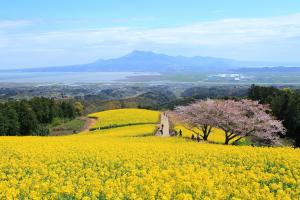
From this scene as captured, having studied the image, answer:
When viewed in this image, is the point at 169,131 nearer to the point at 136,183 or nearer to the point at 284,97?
the point at 284,97

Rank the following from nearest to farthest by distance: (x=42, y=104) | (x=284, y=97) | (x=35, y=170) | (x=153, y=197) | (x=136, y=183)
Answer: (x=153, y=197)
(x=136, y=183)
(x=35, y=170)
(x=284, y=97)
(x=42, y=104)

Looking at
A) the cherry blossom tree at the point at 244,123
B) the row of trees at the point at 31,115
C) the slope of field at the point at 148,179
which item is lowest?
the row of trees at the point at 31,115

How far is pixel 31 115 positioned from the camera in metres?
74.5

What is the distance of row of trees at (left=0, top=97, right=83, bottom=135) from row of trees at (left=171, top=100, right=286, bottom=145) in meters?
29.3

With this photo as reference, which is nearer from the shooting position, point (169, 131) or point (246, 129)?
point (246, 129)

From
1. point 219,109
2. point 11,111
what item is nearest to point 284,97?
point 219,109

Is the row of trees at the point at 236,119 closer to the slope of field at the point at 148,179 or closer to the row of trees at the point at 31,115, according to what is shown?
the slope of field at the point at 148,179

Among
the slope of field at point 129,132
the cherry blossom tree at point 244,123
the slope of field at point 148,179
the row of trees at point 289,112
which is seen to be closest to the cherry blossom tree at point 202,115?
the cherry blossom tree at point 244,123

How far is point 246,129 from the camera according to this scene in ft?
124

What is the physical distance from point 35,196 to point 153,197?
110 inches

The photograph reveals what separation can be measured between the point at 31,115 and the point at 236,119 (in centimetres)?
4745

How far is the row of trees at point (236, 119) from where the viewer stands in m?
37.9

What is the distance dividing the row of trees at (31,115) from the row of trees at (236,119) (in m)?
29.3

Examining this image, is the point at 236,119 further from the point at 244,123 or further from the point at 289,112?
the point at 289,112
